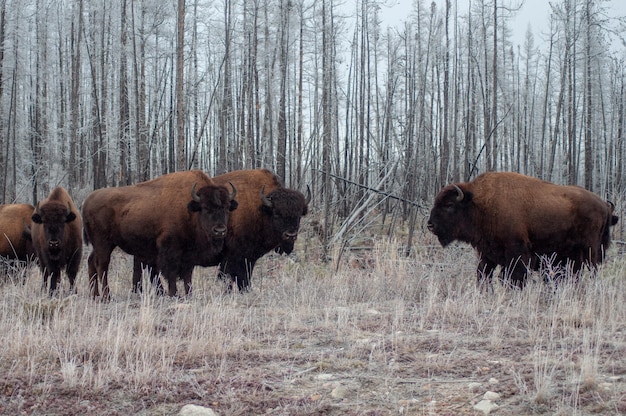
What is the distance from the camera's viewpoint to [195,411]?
3.91 m

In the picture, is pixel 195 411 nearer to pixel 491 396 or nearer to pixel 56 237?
pixel 491 396

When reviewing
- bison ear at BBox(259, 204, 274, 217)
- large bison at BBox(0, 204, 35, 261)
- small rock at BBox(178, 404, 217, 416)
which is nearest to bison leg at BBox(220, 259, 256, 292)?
bison ear at BBox(259, 204, 274, 217)

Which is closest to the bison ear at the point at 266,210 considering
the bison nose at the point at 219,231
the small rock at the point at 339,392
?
the bison nose at the point at 219,231

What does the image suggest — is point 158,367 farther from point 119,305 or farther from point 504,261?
point 504,261

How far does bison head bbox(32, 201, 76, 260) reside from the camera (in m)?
8.94

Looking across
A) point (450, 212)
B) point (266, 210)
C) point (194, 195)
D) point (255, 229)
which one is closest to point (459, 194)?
point (450, 212)

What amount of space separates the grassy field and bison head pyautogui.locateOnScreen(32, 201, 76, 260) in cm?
132

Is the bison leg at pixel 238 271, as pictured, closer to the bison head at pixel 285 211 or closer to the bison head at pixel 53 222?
the bison head at pixel 285 211

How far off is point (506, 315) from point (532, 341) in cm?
93

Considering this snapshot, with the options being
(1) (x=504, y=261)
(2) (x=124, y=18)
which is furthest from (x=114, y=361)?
(2) (x=124, y=18)

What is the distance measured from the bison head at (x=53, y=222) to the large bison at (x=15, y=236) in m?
1.95

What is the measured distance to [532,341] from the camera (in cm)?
546

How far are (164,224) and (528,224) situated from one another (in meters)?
5.08

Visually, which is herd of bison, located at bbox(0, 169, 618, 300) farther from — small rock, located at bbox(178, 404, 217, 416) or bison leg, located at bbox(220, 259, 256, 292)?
small rock, located at bbox(178, 404, 217, 416)
